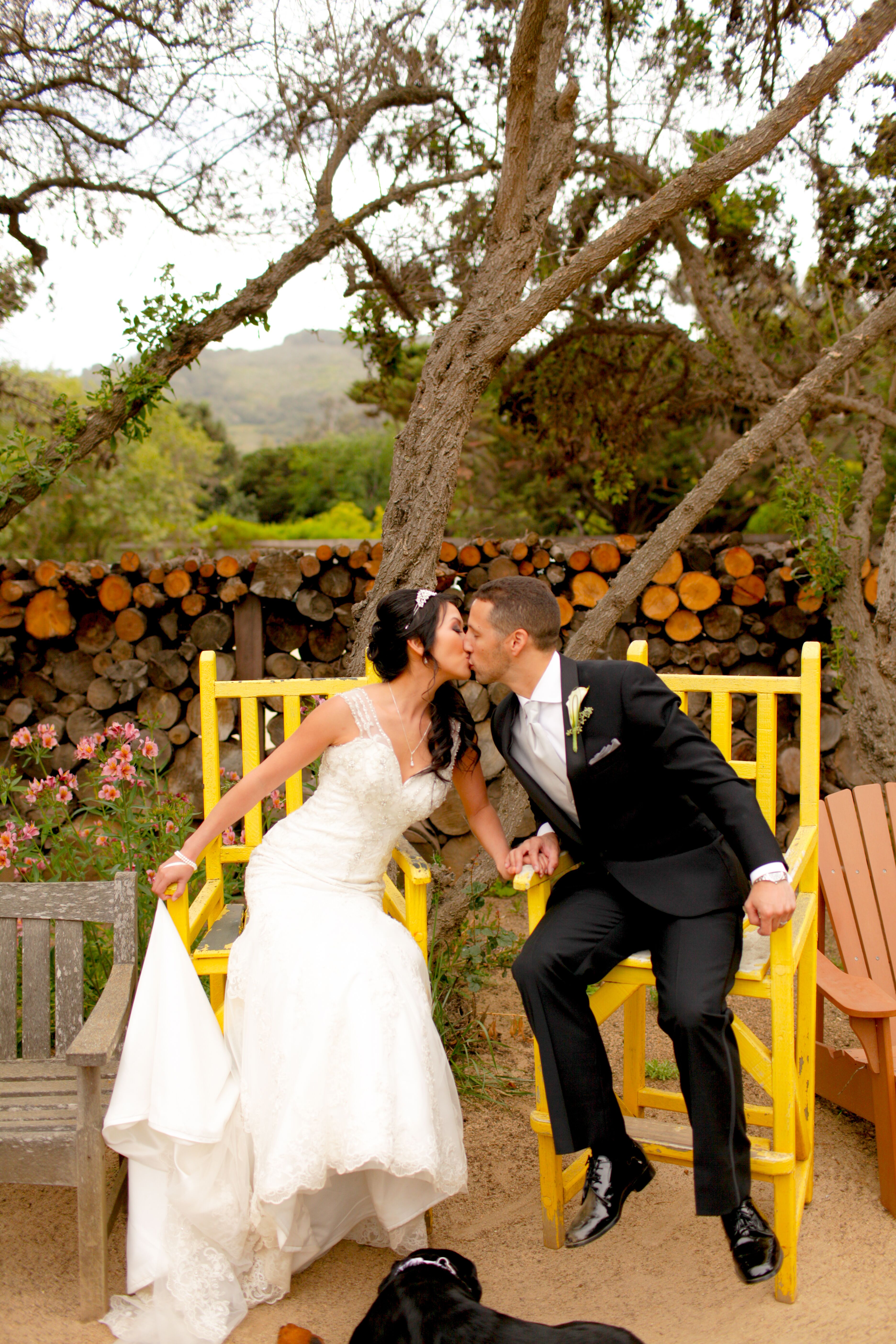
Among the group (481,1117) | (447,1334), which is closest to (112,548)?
(481,1117)

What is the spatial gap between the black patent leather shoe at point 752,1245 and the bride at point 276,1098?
1.95 feet

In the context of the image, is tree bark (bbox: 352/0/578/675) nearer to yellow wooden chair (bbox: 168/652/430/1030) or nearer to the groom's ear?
yellow wooden chair (bbox: 168/652/430/1030)

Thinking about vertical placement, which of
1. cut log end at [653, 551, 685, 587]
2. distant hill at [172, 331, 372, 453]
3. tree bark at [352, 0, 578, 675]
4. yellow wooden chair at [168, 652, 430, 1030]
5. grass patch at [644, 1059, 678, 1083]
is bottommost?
grass patch at [644, 1059, 678, 1083]

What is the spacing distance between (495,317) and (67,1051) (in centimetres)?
259

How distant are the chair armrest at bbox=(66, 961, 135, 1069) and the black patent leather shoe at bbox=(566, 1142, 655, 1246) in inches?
29.2

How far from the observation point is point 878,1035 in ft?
8.24

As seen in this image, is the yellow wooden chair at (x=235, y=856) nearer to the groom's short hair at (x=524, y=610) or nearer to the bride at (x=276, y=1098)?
the bride at (x=276, y=1098)

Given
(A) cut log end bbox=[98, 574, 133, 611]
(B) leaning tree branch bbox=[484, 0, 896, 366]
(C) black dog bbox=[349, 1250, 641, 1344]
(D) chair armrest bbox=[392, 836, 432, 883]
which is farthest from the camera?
(A) cut log end bbox=[98, 574, 133, 611]

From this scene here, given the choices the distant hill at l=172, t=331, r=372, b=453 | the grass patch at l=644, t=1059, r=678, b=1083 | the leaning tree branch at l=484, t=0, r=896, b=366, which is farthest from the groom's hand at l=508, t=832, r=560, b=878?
the distant hill at l=172, t=331, r=372, b=453

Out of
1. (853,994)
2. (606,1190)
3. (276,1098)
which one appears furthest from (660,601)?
(276,1098)

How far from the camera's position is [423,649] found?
261 cm

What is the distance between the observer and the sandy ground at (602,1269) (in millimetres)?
2096

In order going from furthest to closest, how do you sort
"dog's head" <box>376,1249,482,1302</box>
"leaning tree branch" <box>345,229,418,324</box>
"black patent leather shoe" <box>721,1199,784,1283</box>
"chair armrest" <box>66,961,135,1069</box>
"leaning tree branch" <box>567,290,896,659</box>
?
A: "leaning tree branch" <box>345,229,418,324</box>, "leaning tree branch" <box>567,290,896,659</box>, "black patent leather shoe" <box>721,1199,784,1283</box>, "chair armrest" <box>66,961,135,1069</box>, "dog's head" <box>376,1249,482,1302</box>

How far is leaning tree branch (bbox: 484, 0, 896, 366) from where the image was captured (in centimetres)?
326
